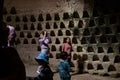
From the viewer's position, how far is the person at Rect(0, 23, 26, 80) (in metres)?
3.15

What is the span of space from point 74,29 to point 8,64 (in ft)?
36.8

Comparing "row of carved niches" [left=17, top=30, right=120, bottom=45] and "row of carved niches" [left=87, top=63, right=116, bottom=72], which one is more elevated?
"row of carved niches" [left=17, top=30, right=120, bottom=45]

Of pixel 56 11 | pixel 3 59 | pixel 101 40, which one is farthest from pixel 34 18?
pixel 3 59

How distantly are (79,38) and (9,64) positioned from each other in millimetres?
11079

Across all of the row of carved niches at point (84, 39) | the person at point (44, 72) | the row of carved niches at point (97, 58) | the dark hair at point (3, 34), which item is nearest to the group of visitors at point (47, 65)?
the person at point (44, 72)

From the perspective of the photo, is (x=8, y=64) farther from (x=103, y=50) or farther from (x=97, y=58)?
(x=97, y=58)

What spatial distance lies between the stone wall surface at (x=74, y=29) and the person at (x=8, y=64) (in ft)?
32.6

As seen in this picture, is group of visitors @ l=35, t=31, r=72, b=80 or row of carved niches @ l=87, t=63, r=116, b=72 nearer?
group of visitors @ l=35, t=31, r=72, b=80

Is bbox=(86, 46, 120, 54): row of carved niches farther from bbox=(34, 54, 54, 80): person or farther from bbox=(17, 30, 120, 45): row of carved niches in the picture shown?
bbox=(34, 54, 54, 80): person

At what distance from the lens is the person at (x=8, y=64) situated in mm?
3152

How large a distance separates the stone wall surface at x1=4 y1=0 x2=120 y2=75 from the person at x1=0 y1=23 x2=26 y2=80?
9939mm

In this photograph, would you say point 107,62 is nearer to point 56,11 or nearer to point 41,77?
point 56,11

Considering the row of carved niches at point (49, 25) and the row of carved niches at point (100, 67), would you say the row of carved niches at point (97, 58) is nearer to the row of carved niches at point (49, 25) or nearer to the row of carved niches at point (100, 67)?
the row of carved niches at point (100, 67)

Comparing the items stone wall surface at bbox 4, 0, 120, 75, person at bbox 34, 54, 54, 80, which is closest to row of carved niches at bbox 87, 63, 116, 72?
stone wall surface at bbox 4, 0, 120, 75
